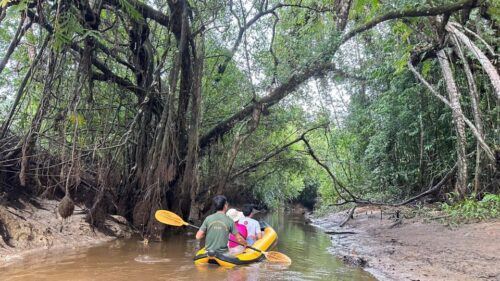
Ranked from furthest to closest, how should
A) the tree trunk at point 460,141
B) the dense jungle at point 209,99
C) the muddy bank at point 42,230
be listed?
the tree trunk at point 460,141, the dense jungle at point 209,99, the muddy bank at point 42,230

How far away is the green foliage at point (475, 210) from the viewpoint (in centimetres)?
756

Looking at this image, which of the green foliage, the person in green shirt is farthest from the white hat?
the green foliage

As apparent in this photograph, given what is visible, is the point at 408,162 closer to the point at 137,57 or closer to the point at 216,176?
the point at 216,176

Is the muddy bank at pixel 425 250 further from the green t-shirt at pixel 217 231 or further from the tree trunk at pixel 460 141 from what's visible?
the green t-shirt at pixel 217 231

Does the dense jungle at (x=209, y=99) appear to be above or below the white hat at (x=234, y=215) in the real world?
above

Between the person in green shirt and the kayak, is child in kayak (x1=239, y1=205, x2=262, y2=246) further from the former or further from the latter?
the person in green shirt

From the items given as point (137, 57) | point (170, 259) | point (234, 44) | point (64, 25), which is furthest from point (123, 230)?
point (234, 44)

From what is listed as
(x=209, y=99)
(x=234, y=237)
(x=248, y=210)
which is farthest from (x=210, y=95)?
(x=234, y=237)

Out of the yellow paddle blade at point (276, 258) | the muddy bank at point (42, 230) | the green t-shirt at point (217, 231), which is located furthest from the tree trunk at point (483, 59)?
the muddy bank at point (42, 230)

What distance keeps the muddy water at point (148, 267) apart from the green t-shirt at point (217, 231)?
34 cm

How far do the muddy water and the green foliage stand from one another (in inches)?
98.8

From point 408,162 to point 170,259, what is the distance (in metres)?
8.53

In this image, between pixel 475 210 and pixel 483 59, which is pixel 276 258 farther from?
pixel 483 59

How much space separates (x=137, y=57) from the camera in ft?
27.9
